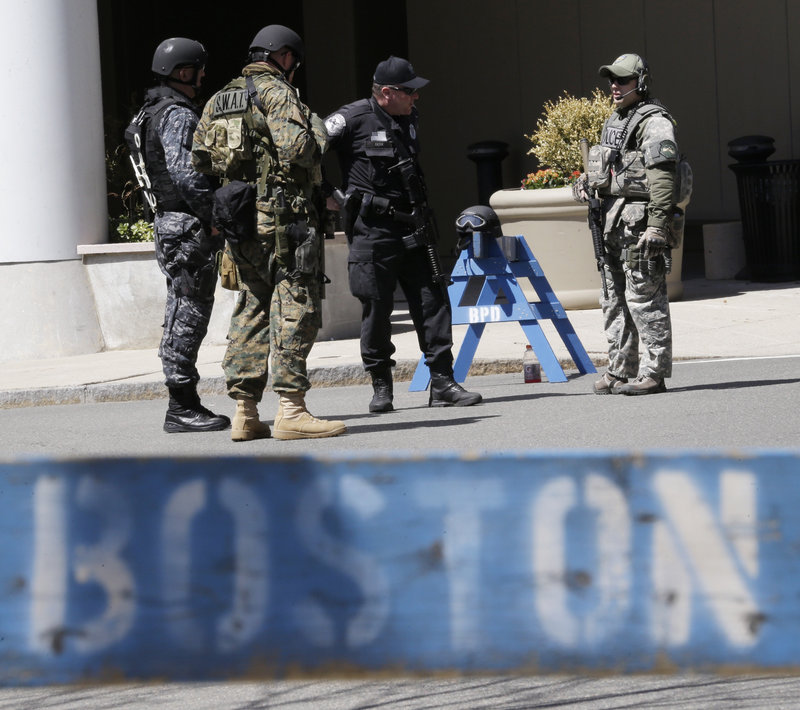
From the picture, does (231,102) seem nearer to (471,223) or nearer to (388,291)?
(388,291)

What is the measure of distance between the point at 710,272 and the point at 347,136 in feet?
28.6

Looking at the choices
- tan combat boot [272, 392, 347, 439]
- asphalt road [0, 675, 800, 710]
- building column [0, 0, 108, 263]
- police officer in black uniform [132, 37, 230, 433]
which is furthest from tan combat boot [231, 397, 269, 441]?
building column [0, 0, 108, 263]

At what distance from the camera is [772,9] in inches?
651

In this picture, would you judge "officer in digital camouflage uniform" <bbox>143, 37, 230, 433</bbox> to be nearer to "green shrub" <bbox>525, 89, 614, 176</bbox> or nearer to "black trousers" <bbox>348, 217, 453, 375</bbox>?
"black trousers" <bbox>348, 217, 453, 375</bbox>

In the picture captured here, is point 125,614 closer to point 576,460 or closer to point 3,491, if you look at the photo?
point 3,491

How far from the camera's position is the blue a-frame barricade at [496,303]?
29.8 feet

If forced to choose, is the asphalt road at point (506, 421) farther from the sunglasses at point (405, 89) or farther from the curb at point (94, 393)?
the sunglasses at point (405, 89)

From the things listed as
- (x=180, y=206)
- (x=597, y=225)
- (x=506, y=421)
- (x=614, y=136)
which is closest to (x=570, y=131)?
(x=597, y=225)

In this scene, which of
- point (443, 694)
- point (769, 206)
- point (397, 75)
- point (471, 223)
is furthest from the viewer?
point (769, 206)

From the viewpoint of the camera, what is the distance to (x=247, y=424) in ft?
22.9

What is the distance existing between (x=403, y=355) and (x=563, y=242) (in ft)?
11.0

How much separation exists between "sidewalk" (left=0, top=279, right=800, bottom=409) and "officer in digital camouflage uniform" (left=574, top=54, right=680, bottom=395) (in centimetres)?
185

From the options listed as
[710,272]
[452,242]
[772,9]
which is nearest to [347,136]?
[710,272]

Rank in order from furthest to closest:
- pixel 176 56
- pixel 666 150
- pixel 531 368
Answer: pixel 531 368, pixel 666 150, pixel 176 56
